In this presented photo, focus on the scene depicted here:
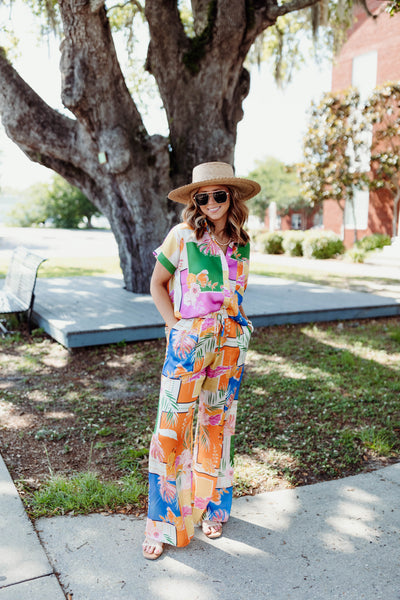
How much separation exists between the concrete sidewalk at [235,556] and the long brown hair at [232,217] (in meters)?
1.56

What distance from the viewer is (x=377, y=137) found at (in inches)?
739

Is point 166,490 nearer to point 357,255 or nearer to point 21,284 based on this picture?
point 21,284

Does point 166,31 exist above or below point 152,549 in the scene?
above

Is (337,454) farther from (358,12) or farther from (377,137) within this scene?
(358,12)

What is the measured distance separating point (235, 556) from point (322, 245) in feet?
54.1

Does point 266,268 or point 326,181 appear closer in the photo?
point 266,268

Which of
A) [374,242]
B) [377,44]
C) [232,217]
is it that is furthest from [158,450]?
[377,44]

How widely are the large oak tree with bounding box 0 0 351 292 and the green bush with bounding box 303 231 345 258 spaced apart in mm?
10319

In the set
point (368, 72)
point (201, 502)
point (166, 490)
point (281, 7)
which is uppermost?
point (368, 72)

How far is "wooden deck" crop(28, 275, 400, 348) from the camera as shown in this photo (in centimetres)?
666

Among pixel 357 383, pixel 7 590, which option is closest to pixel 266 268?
pixel 357 383

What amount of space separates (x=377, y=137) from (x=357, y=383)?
1550 centimetres

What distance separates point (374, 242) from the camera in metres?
18.2

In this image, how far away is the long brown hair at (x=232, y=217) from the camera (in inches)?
105
